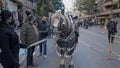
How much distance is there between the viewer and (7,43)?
6062 millimetres

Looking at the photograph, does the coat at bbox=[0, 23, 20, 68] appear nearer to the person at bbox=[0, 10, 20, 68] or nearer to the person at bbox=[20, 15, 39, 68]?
the person at bbox=[0, 10, 20, 68]

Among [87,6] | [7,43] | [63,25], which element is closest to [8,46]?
[7,43]

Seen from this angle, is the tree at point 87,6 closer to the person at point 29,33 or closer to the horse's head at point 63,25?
the person at point 29,33

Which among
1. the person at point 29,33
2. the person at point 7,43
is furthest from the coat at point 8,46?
the person at point 29,33

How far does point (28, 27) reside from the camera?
11219 millimetres

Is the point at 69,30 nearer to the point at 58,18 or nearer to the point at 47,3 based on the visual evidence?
the point at 58,18

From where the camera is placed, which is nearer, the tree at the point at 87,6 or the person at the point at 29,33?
the person at the point at 29,33

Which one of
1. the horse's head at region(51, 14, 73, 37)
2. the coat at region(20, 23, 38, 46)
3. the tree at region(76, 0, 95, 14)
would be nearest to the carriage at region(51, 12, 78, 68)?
the horse's head at region(51, 14, 73, 37)

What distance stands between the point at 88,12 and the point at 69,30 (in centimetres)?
9958

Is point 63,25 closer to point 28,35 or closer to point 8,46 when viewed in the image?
point 28,35

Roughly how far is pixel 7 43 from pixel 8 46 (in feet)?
0.21

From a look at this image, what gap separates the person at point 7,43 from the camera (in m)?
6.04

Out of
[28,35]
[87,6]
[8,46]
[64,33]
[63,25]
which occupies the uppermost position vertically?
[8,46]

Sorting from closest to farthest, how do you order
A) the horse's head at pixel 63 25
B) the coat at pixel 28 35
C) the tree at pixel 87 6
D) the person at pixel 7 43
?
the person at pixel 7 43
the horse's head at pixel 63 25
the coat at pixel 28 35
the tree at pixel 87 6
